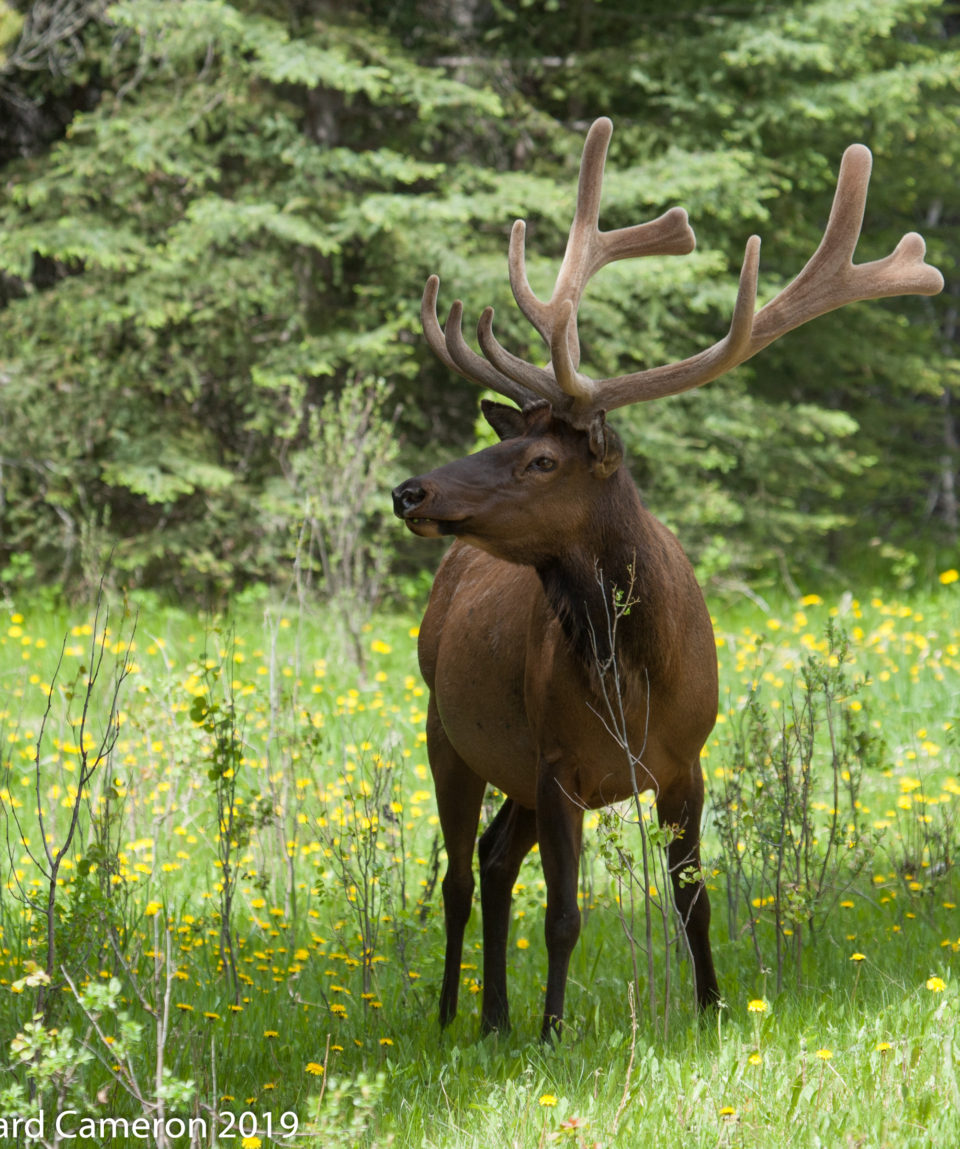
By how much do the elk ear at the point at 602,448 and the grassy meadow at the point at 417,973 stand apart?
99 centimetres

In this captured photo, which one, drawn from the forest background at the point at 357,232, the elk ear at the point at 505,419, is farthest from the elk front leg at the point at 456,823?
the forest background at the point at 357,232

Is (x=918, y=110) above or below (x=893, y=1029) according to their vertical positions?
above

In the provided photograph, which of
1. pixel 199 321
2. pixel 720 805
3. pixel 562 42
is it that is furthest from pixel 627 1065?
pixel 562 42

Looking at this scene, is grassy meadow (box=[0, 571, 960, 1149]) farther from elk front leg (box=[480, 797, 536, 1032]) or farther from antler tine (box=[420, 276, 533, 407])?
antler tine (box=[420, 276, 533, 407])

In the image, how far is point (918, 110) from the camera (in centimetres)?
1171

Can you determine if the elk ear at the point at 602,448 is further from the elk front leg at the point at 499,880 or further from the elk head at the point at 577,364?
the elk front leg at the point at 499,880

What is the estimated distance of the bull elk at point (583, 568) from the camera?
3701mm

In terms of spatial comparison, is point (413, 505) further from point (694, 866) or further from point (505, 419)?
point (694, 866)

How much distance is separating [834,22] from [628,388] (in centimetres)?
843

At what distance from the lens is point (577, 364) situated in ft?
12.4

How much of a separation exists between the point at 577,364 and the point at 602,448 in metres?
0.26

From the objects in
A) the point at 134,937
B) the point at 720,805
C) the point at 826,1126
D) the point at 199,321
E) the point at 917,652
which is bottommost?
the point at 826,1126

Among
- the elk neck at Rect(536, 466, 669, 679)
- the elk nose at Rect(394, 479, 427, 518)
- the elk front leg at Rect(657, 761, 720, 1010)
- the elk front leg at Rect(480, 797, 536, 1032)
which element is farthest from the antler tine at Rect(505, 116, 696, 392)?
the elk front leg at Rect(480, 797, 536, 1032)

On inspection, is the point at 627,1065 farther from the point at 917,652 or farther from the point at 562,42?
the point at 562,42
